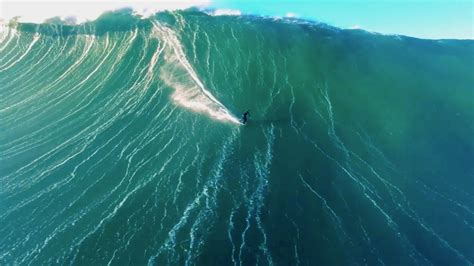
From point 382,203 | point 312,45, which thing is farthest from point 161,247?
point 312,45

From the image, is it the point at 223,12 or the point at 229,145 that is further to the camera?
the point at 223,12

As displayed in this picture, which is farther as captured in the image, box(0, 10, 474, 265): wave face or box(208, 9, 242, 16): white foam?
box(208, 9, 242, 16): white foam

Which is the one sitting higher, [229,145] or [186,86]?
[186,86]

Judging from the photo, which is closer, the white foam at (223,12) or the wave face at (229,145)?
the wave face at (229,145)

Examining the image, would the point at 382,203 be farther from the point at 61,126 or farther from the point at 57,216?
the point at 61,126

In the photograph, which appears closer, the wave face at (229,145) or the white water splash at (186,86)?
the wave face at (229,145)

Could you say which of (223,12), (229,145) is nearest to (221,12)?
(223,12)

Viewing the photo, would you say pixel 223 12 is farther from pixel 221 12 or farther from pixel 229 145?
pixel 229 145

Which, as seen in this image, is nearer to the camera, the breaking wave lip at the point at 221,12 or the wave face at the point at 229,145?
the wave face at the point at 229,145
